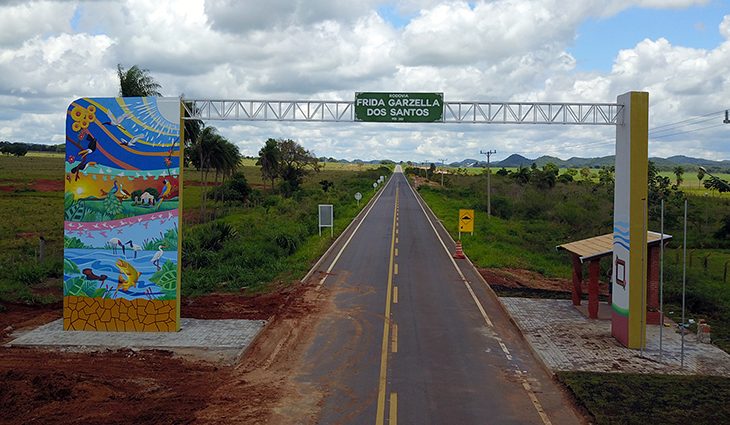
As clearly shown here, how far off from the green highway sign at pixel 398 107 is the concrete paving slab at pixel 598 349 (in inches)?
260

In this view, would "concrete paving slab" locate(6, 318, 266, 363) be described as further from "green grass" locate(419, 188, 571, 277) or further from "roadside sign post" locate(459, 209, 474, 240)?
"roadside sign post" locate(459, 209, 474, 240)

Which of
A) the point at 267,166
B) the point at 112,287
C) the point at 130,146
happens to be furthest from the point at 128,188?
the point at 267,166

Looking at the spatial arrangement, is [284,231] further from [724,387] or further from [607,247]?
[724,387]

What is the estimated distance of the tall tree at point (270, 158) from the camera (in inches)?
2625

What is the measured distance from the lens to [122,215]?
16.9 metres

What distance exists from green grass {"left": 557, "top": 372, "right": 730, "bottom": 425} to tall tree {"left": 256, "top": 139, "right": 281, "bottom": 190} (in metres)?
55.9

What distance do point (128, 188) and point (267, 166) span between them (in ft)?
174

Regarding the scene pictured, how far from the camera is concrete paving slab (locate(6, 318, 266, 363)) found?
15.2m

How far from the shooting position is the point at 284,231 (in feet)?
116

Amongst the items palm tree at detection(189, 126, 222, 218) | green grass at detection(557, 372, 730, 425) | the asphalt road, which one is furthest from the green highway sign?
palm tree at detection(189, 126, 222, 218)

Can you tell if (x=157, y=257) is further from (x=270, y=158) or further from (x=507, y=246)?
(x=270, y=158)

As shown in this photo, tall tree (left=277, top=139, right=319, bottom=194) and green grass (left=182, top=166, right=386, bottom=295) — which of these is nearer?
green grass (left=182, top=166, right=386, bottom=295)

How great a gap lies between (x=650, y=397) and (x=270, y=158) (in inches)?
2314

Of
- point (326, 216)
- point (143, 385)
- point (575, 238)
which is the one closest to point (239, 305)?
point (143, 385)
